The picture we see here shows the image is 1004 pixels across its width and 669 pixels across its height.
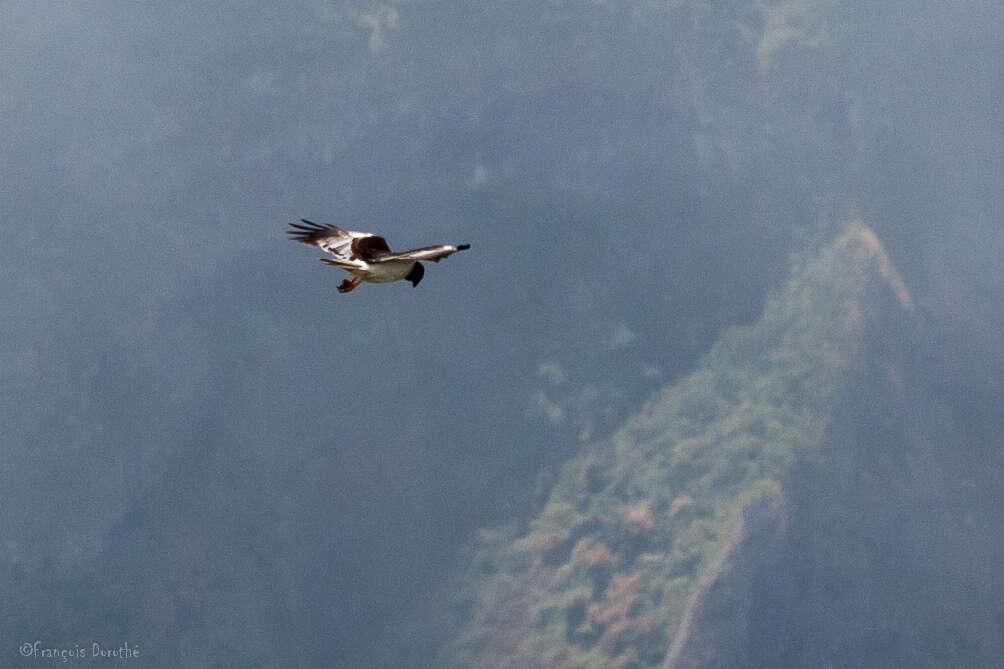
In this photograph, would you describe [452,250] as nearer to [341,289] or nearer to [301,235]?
[341,289]

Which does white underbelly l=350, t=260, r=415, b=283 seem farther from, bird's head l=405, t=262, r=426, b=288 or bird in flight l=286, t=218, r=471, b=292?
bird's head l=405, t=262, r=426, b=288

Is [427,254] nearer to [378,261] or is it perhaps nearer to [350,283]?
[378,261]

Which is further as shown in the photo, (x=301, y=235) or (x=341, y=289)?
(x=301, y=235)

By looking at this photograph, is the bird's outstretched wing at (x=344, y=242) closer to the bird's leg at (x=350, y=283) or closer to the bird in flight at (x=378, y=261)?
the bird in flight at (x=378, y=261)

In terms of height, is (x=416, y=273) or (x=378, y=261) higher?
(x=416, y=273)

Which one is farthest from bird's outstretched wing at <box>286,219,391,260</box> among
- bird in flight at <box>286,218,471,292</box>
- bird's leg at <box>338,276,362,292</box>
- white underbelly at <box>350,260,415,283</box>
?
bird's leg at <box>338,276,362,292</box>

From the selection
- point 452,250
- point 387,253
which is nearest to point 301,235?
point 387,253

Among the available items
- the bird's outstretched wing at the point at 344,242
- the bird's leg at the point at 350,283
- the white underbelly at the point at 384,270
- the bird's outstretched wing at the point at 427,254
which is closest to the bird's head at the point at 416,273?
the white underbelly at the point at 384,270

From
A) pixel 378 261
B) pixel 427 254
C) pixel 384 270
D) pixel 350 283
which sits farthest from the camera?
pixel 350 283

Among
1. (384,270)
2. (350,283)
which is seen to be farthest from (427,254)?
(350,283)
